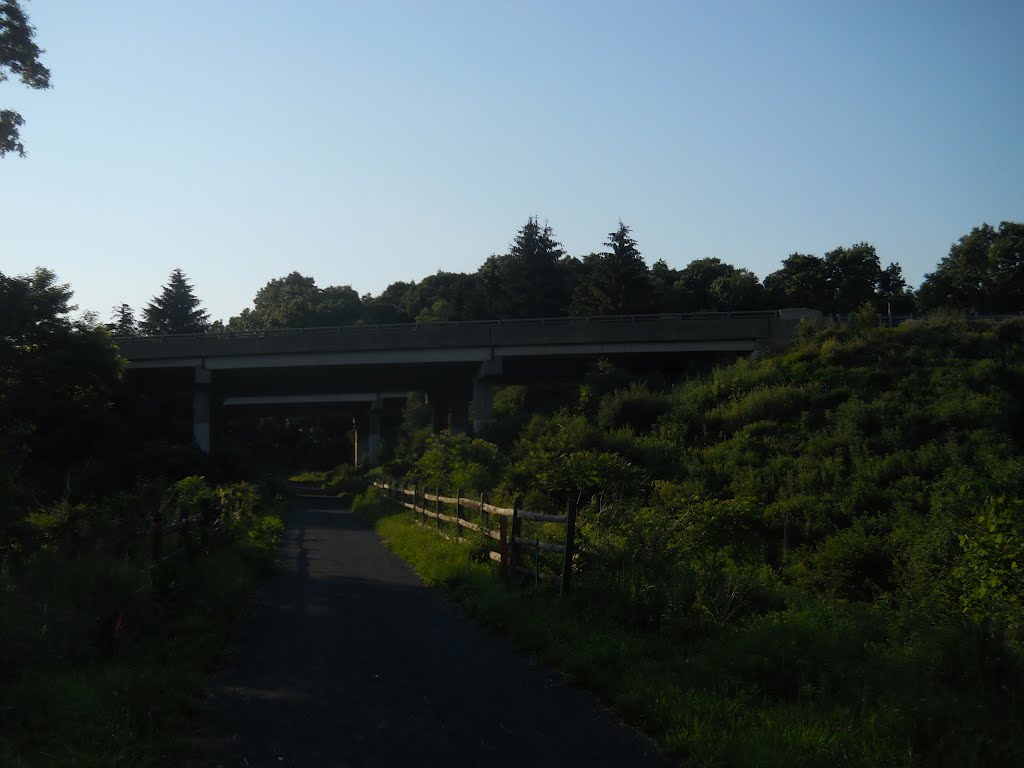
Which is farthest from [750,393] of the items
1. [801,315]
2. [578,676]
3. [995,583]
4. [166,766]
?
[166,766]

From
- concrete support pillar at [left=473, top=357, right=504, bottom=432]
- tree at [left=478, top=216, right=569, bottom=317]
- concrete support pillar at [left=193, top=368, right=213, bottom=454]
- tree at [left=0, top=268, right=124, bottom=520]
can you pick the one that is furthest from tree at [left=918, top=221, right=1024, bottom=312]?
tree at [left=0, top=268, right=124, bottom=520]

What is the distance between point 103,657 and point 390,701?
3146 mm

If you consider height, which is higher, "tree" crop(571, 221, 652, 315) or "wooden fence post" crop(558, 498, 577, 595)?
"tree" crop(571, 221, 652, 315)

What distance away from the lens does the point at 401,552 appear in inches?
842

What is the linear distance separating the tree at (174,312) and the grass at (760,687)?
97.5 metres

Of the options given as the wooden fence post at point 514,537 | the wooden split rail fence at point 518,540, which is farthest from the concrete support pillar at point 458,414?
the wooden fence post at point 514,537

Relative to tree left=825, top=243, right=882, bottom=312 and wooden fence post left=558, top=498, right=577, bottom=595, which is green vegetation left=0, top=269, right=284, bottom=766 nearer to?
wooden fence post left=558, top=498, right=577, bottom=595

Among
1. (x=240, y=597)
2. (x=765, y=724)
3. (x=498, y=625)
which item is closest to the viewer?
(x=765, y=724)

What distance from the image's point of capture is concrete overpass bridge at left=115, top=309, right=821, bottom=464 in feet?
151

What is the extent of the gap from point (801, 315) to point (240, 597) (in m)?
37.8

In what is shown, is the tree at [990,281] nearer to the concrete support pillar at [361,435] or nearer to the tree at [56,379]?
the concrete support pillar at [361,435]

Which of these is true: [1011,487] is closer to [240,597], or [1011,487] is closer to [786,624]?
[786,624]

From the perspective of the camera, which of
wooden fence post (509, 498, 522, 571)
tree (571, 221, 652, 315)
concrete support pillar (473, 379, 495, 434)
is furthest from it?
tree (571, 221, 652, 315)

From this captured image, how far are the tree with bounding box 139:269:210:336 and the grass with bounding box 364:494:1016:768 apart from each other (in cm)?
9748
